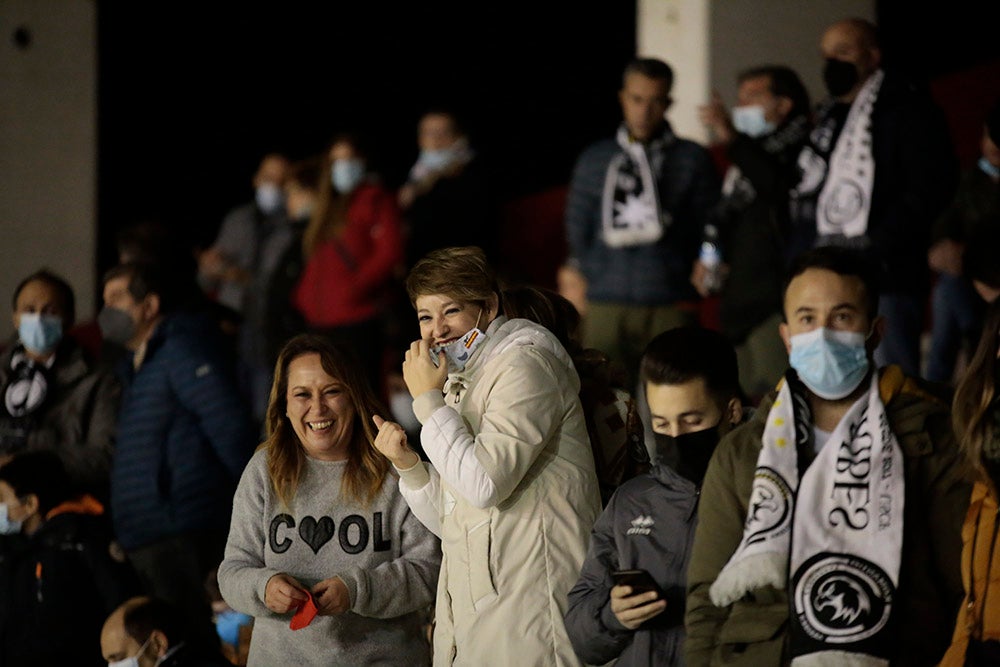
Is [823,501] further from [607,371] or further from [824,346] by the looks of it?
[607,371]

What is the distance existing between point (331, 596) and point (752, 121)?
360 centimetres

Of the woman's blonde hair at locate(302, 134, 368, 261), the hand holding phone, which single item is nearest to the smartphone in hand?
the hand holding phone

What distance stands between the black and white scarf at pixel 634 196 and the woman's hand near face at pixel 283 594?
3252 millimetres

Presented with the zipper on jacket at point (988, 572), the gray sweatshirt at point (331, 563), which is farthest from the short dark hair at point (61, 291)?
the zipper on jacket at point (988, 572)

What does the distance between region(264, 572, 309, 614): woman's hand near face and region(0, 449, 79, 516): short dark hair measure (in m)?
1.85

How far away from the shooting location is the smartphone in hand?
14.0 feet

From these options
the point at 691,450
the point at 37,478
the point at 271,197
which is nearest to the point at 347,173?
the point at 271,197

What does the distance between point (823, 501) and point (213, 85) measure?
1008 centimetres

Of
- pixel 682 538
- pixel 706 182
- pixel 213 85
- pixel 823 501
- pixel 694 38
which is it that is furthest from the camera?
pixel 213 85

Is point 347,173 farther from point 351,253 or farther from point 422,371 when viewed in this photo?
point 422,371

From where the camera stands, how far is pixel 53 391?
281 inches

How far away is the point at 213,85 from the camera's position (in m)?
13.4

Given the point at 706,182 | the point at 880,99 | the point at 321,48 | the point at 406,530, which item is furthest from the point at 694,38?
the point at 406,530

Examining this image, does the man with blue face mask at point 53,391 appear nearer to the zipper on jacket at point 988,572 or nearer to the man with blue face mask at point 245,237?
the man with blue face mask at point 245,237
